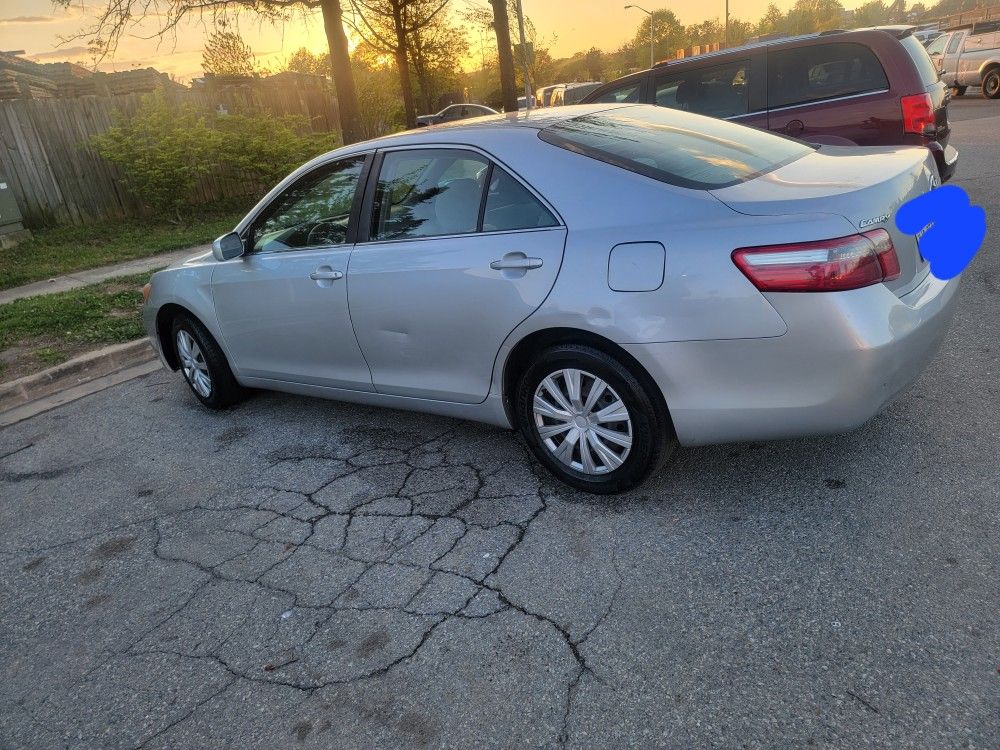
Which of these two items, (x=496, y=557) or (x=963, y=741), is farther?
(x=496, y=557)

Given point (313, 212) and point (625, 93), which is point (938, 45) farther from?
point (313, 212)

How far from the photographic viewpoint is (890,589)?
2.57 metres

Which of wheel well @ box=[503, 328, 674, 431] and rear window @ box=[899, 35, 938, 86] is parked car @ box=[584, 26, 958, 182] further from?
wheel well @ box=[503, 328, 674, 431]

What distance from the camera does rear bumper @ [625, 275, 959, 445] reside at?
2.69 m

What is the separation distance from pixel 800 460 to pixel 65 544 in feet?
11.8

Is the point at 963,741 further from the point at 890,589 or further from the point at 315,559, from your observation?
the point at 315,559

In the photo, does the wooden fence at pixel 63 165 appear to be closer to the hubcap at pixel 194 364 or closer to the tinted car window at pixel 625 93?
the hubcap at pixel 194 364

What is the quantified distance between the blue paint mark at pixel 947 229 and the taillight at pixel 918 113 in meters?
3.89

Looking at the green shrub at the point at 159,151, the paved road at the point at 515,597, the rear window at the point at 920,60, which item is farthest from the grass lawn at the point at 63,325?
the rear window at the point at 920,60

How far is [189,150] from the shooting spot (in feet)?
42.4

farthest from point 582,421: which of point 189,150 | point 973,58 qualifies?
point 973,58

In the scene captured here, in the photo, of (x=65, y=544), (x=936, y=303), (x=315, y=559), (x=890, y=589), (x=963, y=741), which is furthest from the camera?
(x=65, y=544)

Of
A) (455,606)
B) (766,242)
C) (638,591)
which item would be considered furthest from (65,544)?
(766,242)

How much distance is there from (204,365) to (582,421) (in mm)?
3003
